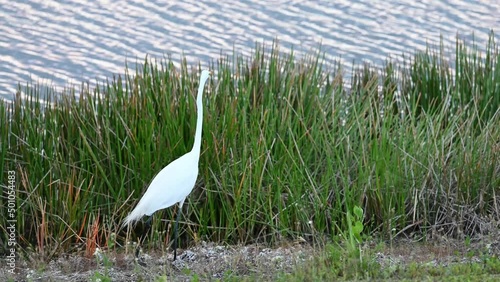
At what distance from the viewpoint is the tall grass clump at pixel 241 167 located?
219 inches

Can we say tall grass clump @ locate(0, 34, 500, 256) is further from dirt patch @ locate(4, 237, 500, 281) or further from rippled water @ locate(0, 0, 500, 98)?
rippled water @ locate(0, 0, 500, 98)

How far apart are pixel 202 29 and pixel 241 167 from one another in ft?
20.1

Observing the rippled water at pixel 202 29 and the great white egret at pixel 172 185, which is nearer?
the great white egret at pixel 172 185

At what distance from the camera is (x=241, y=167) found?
226 inches

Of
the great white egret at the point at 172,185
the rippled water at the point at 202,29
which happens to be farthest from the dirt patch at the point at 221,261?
the rippled water at the point at 202,29

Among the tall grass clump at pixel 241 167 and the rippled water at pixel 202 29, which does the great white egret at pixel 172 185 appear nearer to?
the tall grass clump at pixel 241 167

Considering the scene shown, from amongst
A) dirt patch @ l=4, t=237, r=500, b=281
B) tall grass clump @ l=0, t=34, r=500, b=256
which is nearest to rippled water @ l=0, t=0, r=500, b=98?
tall grass clump @ l=0, t=34, r=500, b=256

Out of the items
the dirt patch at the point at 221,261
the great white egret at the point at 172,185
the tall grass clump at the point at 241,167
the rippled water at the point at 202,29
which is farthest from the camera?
the rippled water at the point at 202,29

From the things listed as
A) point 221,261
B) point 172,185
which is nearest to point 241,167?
point 172,185

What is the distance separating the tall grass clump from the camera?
5.55 m

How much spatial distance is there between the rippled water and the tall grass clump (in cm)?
390

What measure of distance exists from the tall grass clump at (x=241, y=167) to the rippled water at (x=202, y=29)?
3897 mm

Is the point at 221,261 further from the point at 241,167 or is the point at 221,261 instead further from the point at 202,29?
the point at 202,29

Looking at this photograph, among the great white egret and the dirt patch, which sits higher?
the great white egret
